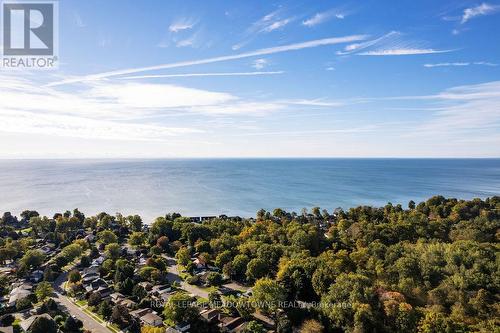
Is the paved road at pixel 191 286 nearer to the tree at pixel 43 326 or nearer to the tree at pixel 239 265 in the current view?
the tree at pixel 239 265

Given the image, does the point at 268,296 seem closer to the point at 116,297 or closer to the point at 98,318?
the point at 98,318

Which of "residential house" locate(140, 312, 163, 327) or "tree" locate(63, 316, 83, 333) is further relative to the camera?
"residential house" locate(140, 312, 163, 327)

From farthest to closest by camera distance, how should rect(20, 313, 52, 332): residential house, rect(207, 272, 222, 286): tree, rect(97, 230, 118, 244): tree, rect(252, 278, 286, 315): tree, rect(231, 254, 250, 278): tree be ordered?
rect(97, 230, 118, 244): tree, rect(231, 254, 250, 278): tree, rect(207, 272, 222, 286): tree, rect(252, 278, 286, 315): tree, rect(20, 313, 52, 332): residential house

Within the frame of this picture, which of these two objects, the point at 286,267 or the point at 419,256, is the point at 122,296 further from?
the point at 419,256

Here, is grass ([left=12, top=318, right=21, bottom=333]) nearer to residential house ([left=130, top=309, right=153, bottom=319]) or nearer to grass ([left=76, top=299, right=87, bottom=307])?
grass ([left=76, top=299, right=87, bottom=307])

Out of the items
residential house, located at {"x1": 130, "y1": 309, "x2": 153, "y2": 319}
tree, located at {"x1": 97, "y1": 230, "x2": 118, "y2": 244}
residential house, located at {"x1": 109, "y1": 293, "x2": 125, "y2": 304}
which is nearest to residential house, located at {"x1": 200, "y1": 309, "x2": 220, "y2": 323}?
residential house, located at {"x1": 130, "y1": 309, "x2": 153, "y2": 319}

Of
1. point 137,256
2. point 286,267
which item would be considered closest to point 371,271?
point 286,267

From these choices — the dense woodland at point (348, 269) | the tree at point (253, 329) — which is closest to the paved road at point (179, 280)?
the dense woodland at point (348, 269)
